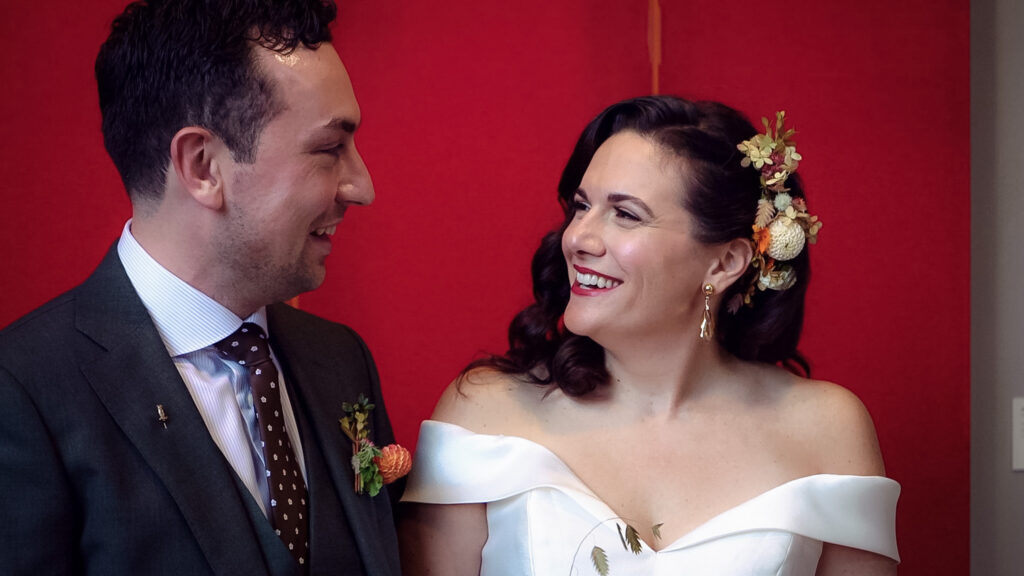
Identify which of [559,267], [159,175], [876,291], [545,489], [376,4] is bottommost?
A: [545,489]

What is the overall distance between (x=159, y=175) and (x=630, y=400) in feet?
3.92

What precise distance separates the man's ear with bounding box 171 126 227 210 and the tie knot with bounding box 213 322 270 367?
9.0 inches

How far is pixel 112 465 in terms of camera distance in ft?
4.97

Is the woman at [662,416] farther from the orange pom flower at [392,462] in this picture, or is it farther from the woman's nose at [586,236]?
the orange pom flower at [392,462]

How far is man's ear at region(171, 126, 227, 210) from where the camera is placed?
1.70 meters

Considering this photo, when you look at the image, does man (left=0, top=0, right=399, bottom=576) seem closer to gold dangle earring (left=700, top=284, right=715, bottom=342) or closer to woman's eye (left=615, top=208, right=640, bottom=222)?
woman's eye (left=615, top=208, right=640, bottom=222)

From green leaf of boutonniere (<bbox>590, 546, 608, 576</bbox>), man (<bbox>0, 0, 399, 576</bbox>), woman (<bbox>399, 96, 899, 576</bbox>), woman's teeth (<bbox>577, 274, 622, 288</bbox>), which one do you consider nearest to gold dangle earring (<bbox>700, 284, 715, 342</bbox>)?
woman (<bbox>399, 96, 899, 576</bbox>)

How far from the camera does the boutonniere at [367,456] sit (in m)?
1.92

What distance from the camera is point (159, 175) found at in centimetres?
172

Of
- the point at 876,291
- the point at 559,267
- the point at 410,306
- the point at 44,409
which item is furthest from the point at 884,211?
the point at 44,409

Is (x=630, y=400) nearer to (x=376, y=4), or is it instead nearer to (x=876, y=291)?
(x=876, y=291)

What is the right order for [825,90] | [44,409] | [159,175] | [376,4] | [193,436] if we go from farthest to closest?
[825,90] → [376,4] → [159,175] → [193,436] → [44,409]

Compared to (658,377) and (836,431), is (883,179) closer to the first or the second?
(836,431)

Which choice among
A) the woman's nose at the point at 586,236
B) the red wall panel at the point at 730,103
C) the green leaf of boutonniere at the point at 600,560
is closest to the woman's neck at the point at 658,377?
the woman's nose at the point at 586,236
